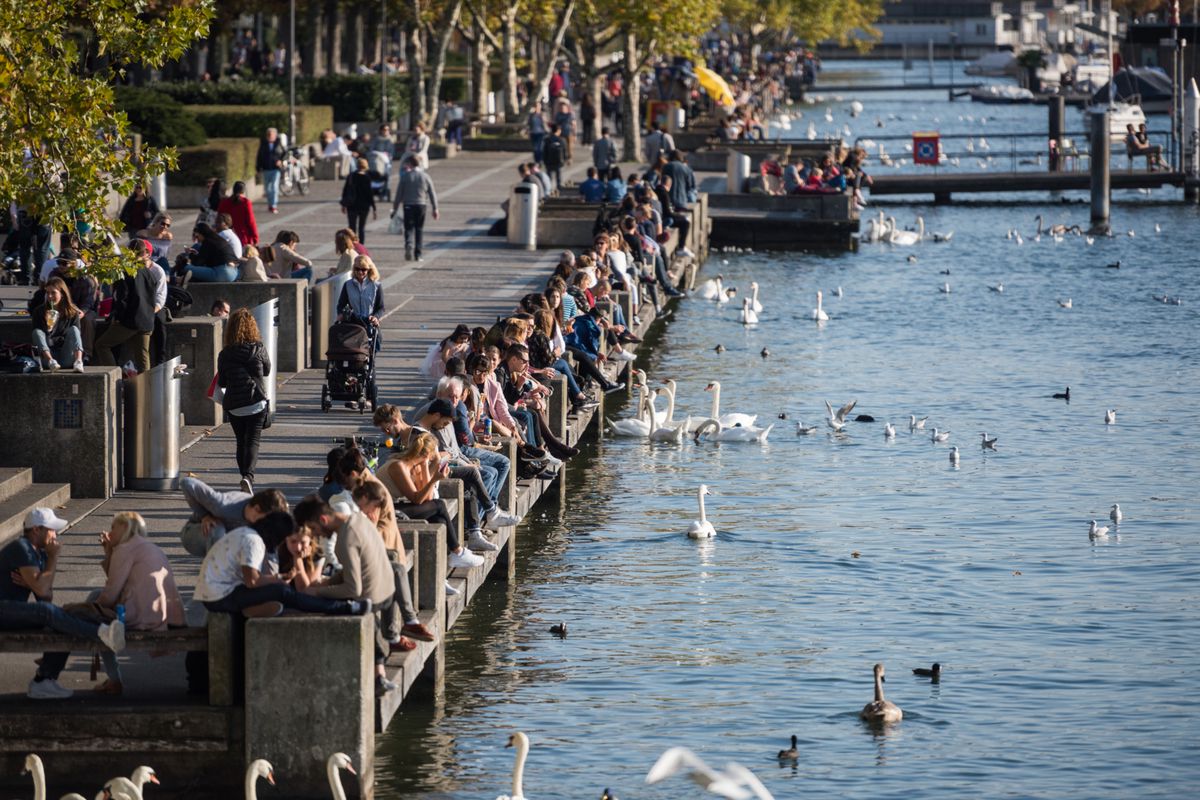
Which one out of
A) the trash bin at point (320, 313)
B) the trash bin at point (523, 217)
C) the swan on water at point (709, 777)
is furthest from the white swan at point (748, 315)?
the swan on water at point (709, 777)

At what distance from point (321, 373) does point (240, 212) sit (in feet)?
17.6

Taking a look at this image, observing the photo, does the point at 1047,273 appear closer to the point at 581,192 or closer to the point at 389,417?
the point at 581,192

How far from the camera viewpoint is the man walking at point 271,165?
44094mm

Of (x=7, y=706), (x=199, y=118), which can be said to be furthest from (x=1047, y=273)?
(x=7, y=706)

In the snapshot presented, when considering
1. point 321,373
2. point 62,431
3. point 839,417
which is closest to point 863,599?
point 62,431

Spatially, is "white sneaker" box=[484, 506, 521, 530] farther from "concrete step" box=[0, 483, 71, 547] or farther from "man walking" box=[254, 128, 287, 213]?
"man walking" box=[254, 128, 287, 213]

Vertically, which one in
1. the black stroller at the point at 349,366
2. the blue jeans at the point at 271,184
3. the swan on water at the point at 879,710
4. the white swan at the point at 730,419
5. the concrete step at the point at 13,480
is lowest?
the swan on water at the point at 879,710

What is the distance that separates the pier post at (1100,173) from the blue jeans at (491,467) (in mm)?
38993

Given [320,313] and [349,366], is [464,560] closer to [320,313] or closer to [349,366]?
[349,366]

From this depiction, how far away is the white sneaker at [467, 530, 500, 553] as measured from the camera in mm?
18453

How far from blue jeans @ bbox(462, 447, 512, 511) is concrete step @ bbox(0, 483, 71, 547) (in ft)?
11.4

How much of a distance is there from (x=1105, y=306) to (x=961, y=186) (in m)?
18.4

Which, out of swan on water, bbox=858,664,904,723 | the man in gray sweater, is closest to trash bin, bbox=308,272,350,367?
the man in gray sweater

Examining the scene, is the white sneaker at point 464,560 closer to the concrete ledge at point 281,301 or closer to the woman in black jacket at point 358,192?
the concrete ledge at point 281,301
